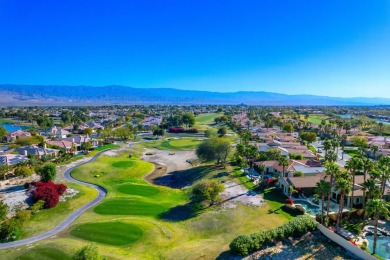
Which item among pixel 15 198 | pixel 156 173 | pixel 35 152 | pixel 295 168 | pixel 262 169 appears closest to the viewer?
pixel 15 198

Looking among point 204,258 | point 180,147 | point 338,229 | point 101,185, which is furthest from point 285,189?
point 180,147

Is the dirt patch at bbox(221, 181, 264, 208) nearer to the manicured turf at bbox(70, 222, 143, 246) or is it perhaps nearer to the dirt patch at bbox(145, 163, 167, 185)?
the manicured turf at bbox(70, 222, 143, 246)

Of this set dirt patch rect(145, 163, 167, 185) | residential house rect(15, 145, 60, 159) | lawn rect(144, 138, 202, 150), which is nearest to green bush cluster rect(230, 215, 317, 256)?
dirt patch rect(145, 163, 167, 185)

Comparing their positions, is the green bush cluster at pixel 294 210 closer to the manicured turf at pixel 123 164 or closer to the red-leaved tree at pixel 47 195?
the red-leaved tree at pixel 47 195

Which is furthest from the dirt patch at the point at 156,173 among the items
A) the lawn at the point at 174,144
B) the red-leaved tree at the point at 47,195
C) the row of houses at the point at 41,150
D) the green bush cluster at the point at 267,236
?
the green bush cluster at the point at 267,236

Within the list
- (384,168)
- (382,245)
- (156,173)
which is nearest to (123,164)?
(156,173)

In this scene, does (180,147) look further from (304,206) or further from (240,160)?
(304,206)

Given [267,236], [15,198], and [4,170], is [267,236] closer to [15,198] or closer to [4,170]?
[15,198]
